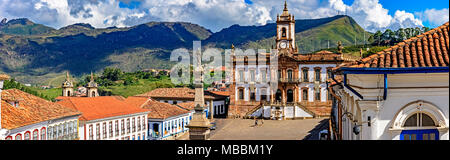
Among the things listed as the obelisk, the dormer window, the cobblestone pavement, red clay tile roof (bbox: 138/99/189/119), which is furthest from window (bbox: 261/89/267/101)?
the obelisk

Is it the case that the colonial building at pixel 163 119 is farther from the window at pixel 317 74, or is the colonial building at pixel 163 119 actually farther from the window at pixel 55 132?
the window at pixel 317 74

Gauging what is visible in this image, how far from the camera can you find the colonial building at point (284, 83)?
135 feet

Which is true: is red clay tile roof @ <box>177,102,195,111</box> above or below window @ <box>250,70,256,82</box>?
below

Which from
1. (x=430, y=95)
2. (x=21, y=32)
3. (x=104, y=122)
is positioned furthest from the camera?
(x=21, y=32)

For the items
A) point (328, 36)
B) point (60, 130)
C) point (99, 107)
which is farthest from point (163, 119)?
point (328, 36)

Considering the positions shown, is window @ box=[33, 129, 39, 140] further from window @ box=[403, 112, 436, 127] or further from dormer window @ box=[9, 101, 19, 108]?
window @ box=[403, 112, 436, 127]

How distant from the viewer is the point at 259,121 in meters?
41.2

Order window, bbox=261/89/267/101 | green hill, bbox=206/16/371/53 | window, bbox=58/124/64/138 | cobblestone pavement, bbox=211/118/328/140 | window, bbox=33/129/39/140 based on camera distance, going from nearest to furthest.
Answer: window, bbox=33/129/39/140 → window, bbox=58/124/64/138 → cobblestone pavement, bbox=211/118/328/140 → window, bbox=261/89/267/101 → green hill, bbox=206/16/371/53

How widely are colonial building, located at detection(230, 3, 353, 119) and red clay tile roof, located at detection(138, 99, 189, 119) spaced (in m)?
6.93

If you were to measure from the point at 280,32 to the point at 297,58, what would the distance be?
4.46m

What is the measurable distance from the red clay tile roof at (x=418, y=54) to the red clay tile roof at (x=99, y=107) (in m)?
26.6

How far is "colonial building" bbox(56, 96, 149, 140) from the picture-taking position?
30141mm
